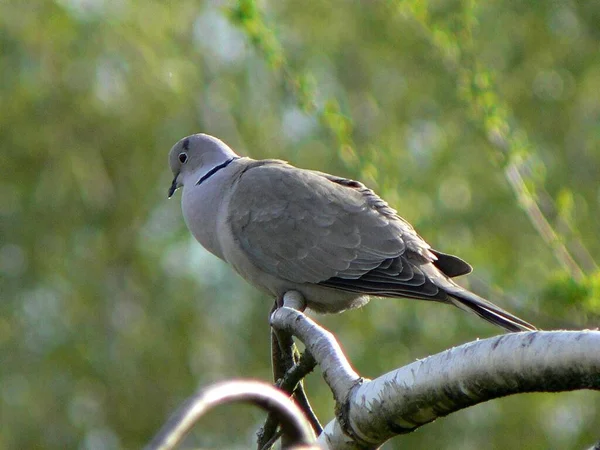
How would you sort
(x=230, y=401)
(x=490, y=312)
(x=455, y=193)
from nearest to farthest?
(x=230, y=401) → (x=490, y=312) → (x=455, y=193)

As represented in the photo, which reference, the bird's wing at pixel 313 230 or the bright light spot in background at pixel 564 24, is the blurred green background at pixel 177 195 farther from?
the bird's wing at pixel 313 230

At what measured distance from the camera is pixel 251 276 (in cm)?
443

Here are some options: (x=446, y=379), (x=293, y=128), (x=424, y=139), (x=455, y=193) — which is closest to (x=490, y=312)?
(x=446, y=379)

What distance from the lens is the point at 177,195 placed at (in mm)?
11414

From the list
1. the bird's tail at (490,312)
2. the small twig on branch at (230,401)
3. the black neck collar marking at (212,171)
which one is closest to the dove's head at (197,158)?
the black neck collar marking at (212,171)

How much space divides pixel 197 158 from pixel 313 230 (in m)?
0.83

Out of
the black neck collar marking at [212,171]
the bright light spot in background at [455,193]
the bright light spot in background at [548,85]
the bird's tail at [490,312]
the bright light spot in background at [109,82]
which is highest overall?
the black neck collar marking at [212,171]

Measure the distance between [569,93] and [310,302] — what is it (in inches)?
290

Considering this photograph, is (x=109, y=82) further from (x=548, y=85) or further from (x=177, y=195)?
(x=548, y=85)

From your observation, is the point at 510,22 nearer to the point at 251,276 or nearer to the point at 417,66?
the point at 417,66

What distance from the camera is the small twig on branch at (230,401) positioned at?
4.75 ft

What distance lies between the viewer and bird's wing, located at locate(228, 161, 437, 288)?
172 inches

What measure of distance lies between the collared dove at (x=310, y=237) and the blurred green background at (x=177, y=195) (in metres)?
5.21

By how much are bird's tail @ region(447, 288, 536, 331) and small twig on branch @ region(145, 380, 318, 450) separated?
6.27 ft
